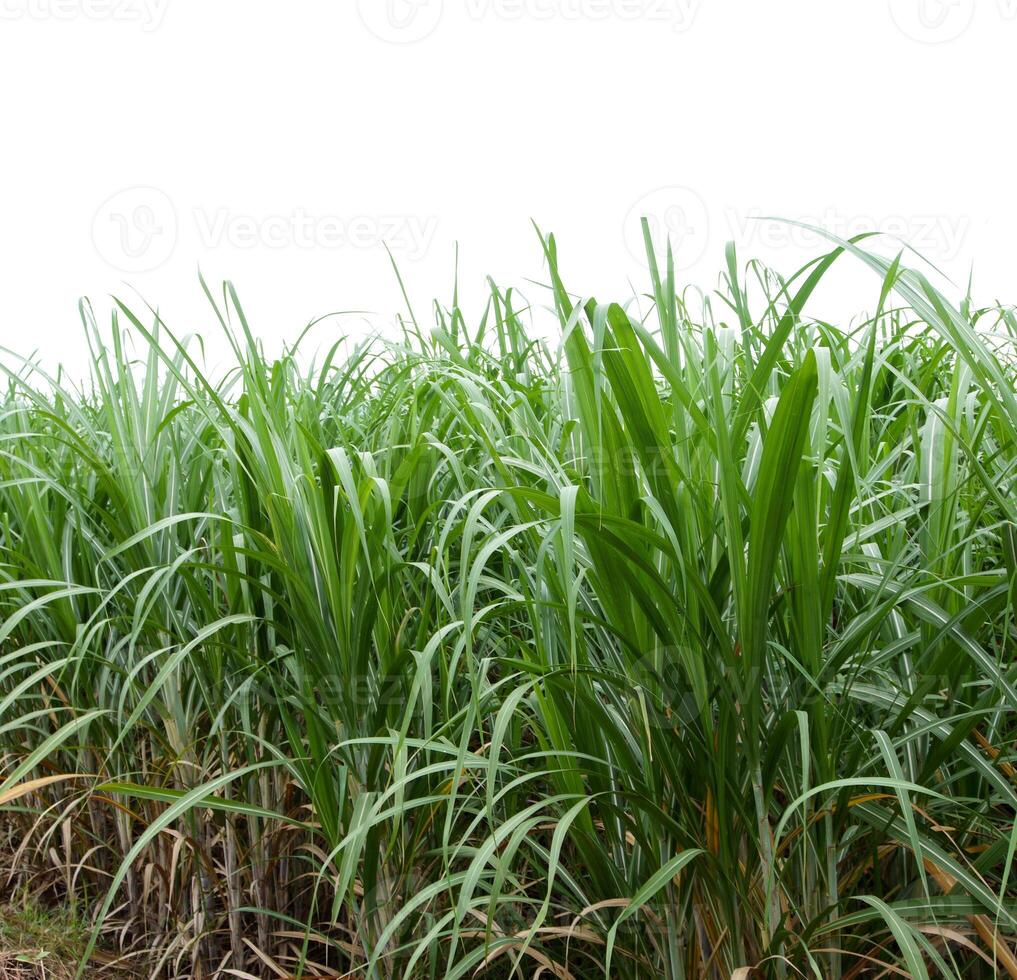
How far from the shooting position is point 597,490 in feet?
2.81

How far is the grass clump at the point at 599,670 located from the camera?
0.79 m

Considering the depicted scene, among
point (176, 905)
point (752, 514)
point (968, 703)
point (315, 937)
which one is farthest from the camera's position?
point (176, 905)

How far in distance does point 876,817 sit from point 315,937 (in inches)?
25.0

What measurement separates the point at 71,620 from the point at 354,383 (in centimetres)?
55

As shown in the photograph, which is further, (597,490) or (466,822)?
(466,822)

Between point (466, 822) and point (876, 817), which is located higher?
point (876, 817)

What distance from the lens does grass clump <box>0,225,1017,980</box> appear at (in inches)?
31.1

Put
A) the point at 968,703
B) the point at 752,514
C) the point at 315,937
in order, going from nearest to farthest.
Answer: the point at 752,514 < the point at 968,703 < the point at 315,937

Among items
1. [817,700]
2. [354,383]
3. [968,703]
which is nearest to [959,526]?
[968,703]

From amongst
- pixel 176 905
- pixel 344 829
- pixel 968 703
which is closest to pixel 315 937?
pixel 344 829

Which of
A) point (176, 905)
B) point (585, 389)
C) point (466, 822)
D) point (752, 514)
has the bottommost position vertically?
point (176, 905)

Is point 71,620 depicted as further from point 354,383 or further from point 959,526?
point 959,526

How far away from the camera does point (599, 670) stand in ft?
2.73

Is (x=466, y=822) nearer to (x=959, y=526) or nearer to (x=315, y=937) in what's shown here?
(x=315, y=937)
